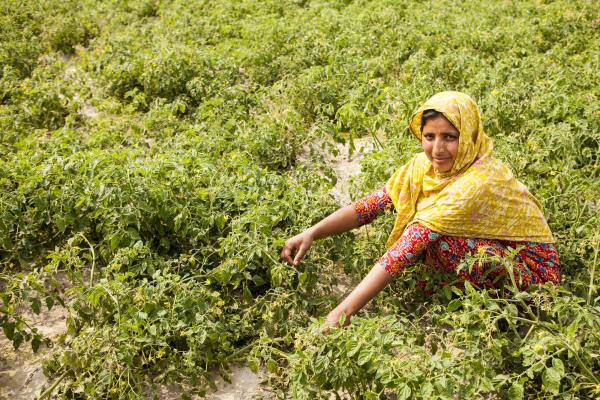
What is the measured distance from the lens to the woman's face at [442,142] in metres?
3.07

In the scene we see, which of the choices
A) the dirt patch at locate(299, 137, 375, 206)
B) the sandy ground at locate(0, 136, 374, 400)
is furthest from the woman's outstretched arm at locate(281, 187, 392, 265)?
the dirt patch at locate(299, 137, 375, 206)

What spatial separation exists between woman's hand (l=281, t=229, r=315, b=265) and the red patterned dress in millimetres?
472

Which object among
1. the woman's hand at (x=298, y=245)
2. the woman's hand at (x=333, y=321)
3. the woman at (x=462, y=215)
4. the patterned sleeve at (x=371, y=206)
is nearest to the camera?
the woman's hand at (x=333, y=321)

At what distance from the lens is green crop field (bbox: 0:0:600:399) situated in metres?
2.74

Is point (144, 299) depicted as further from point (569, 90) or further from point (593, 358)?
point (569, 90)

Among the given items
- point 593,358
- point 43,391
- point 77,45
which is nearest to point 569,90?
point 593,358

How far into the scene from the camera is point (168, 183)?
3.77 m

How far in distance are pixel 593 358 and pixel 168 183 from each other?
2.50m

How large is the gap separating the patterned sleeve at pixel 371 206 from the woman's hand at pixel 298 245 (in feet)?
→ 1.07

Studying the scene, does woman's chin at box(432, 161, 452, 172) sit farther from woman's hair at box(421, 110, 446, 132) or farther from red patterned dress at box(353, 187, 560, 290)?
red patterned dress at box(353, 187, 560, 290)

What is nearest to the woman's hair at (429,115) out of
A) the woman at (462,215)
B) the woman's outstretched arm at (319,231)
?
the woman at (462,215)

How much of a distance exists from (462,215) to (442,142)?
38 centimetres

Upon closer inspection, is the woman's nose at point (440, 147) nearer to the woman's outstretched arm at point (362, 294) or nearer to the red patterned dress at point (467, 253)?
the red patterned dress at point (467, 253)

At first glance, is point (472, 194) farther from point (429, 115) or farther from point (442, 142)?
point (429, 115)
